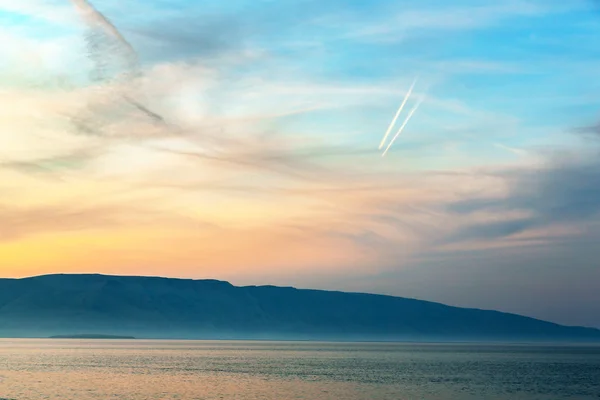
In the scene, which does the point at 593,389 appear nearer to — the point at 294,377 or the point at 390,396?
the point at 390,396

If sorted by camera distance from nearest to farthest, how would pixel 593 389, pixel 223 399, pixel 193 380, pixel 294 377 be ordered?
pixel 223 399 → pixel 593 389 → pixel 193 380 → pixel 294 377

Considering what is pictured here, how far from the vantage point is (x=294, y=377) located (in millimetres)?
130375

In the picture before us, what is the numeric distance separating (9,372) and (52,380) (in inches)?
901

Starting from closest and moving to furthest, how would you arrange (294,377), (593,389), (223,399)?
(223,399) < (593,389) < (294,377)

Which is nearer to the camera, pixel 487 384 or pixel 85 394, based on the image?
pixel 85 394

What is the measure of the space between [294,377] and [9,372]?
48.6 meters

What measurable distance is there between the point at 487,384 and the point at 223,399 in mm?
46979

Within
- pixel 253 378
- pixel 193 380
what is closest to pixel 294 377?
pixel 253 378

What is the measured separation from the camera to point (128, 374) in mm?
133750

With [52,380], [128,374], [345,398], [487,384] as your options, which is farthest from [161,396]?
[487,384]

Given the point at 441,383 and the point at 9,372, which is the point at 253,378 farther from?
the point at 9,372

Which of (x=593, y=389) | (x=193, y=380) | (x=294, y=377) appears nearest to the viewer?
(x=593, y=389)

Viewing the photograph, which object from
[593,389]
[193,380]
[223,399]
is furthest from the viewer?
[193,380]

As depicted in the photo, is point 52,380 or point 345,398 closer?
point 345,398
